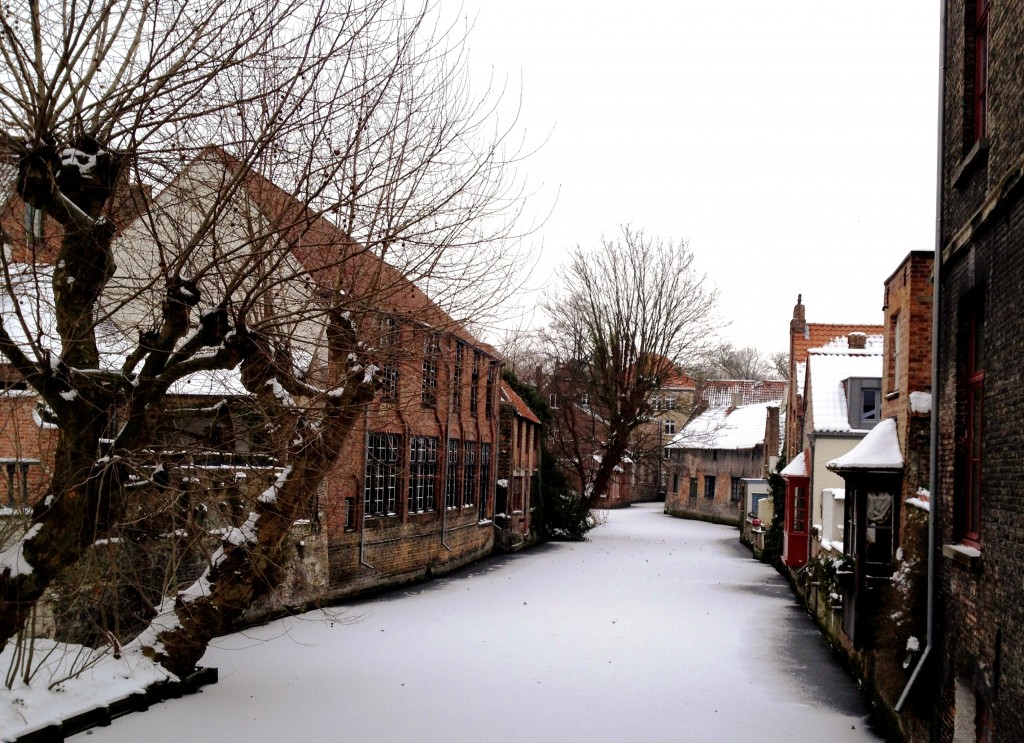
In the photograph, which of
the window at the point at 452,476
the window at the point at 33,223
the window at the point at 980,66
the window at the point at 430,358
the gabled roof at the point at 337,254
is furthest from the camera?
the window at the point at 452,476

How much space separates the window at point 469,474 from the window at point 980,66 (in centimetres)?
2097

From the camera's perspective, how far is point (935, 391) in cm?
855

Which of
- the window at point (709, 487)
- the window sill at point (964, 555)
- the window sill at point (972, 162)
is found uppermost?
the window sill at point (972, 162)

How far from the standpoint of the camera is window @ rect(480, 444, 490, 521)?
30.3 meters

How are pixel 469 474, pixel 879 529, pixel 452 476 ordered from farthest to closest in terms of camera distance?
pixel 469 474 < pixel 452 476 < pixel 879 529

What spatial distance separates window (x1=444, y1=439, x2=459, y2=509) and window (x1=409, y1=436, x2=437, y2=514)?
116 centimetres

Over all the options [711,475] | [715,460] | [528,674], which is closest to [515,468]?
[715,460]

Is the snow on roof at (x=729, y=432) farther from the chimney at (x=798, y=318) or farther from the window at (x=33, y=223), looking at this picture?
the window at (x=33, y=223)

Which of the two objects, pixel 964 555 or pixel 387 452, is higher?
pixel 964 555

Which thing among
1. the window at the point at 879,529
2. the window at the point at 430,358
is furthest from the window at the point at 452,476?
the window at the point at 879,529

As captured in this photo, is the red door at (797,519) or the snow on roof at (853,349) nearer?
the red door at (797,519)

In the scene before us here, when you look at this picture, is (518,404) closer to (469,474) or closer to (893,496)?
(469,474)

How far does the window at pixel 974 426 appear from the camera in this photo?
25.1ft

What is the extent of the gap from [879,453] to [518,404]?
23979 millimetres
